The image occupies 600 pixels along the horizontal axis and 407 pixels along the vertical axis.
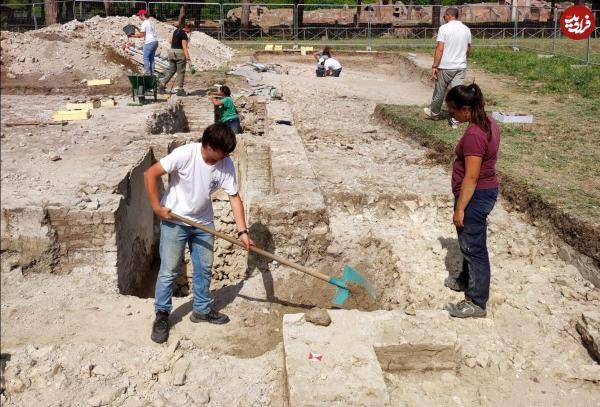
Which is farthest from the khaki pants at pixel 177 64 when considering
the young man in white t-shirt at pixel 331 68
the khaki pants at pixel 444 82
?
the young man in white t-shirt at pixel 331 68

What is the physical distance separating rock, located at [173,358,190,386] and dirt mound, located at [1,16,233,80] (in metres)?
8.96

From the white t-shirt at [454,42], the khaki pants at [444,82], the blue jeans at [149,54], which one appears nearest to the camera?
the white t-shirt at [454,42]

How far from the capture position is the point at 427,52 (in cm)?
2142

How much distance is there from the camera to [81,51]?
14.6 meters

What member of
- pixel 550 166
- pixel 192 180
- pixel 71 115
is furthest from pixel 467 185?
pixel 71 115

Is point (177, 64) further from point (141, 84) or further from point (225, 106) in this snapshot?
point (225, 106)

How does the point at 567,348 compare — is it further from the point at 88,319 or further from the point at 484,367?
the point at 88,319

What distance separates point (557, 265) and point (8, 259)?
173 inches

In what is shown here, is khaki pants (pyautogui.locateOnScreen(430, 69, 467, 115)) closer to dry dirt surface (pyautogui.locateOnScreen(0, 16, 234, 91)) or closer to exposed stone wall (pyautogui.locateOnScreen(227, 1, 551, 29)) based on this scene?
dry dirt surface (pyautogui.locateOnScreen(0, 16, 234, 91))

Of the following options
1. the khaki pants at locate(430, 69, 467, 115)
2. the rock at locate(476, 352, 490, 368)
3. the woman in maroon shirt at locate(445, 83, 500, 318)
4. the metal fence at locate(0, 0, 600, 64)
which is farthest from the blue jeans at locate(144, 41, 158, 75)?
the rock at locate(476, 352, 490, 368)

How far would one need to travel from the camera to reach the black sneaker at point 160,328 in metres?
3.76

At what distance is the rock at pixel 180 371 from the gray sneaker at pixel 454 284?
2.21 m

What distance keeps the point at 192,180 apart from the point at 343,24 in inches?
1152

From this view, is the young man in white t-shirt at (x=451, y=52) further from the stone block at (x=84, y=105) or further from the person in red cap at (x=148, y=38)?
the person in red cap at (x=148, y=38)
